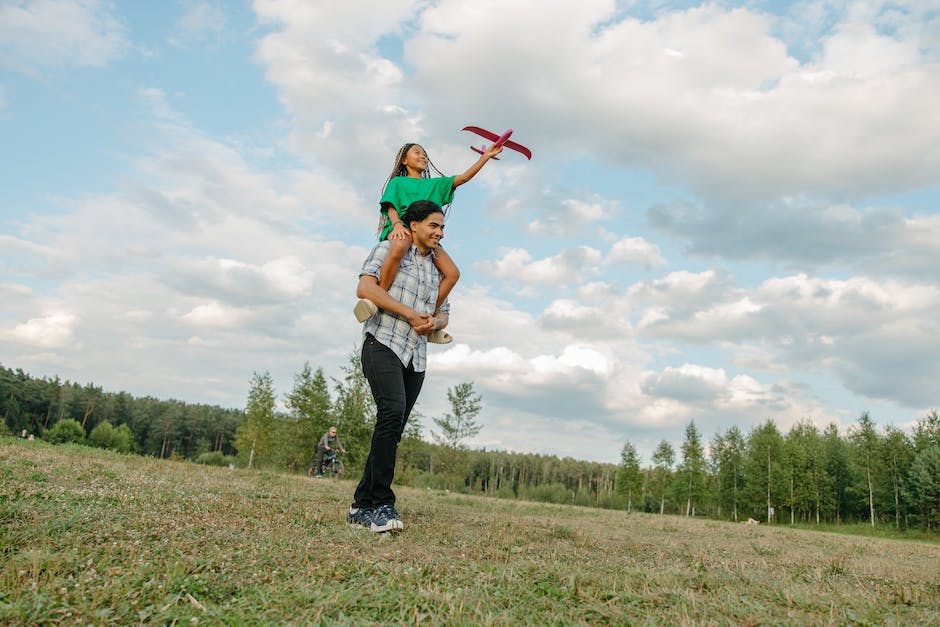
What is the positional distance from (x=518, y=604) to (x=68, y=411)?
13237cm

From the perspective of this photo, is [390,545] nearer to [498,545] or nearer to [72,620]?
[498,545]

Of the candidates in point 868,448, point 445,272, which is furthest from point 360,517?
point 868,448

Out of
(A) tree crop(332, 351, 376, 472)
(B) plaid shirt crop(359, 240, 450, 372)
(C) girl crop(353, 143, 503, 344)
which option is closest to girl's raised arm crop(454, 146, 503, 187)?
(C) girl crop(353, 143, 503, 344)

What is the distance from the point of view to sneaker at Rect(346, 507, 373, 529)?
4.68 meters

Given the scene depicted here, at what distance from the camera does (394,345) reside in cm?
515

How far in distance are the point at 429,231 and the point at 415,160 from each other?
3.65 feet

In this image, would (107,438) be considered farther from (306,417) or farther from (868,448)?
(868,448)

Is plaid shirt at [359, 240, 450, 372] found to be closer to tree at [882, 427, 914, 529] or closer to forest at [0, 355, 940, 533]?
forest at [0, 355, 940, 533]

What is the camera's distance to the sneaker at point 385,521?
4492 millimetres

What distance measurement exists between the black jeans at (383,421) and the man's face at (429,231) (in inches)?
41.6

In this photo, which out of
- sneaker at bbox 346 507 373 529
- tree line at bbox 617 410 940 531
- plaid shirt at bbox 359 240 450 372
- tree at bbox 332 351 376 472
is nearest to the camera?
sneaker at bbox 346 507 373 529

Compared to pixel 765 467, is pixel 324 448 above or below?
below

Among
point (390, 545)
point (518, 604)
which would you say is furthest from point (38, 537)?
point (518, 604)

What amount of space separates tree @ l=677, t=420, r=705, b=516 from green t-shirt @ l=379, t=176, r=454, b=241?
214ft
